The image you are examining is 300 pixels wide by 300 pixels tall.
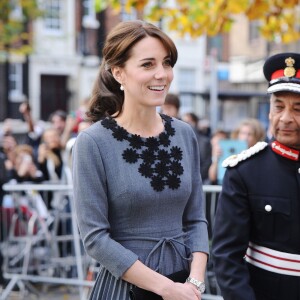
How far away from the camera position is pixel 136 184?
2.85 m

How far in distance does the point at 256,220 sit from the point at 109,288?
0.68m

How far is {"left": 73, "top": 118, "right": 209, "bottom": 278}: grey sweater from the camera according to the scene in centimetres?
280

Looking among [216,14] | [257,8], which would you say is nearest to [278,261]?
[257,8]

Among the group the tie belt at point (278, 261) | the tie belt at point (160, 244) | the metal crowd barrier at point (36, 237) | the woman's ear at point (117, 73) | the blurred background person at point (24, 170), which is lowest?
the metal crowd barrier at point (36, 237)

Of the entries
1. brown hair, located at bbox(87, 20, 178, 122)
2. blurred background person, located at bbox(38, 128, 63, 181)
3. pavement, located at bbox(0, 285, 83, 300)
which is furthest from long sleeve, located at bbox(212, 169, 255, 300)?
blurred background person, located at bbox(38, 128, 63, 181)

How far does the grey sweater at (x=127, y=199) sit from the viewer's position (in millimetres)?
2799

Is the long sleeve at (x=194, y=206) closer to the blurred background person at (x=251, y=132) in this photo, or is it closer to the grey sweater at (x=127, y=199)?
the grey sweater at (x=127, y=199)

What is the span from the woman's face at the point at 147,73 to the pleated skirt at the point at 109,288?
28.6 inches

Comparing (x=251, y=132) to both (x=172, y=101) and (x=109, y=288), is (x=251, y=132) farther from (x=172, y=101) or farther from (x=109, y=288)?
(x=109, y=288)

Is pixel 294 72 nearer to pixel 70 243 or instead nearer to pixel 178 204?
pixel 178 204

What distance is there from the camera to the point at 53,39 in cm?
2989

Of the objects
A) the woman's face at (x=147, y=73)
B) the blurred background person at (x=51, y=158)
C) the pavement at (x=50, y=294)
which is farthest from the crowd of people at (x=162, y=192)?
the blurred background person at (x=51, y=158)

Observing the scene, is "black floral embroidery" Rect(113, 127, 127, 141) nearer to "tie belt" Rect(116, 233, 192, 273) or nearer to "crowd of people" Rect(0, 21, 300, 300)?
"crowd of people" Rect(0, 21, 300, 300)

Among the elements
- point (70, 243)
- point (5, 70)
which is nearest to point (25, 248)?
point (70, 243)
